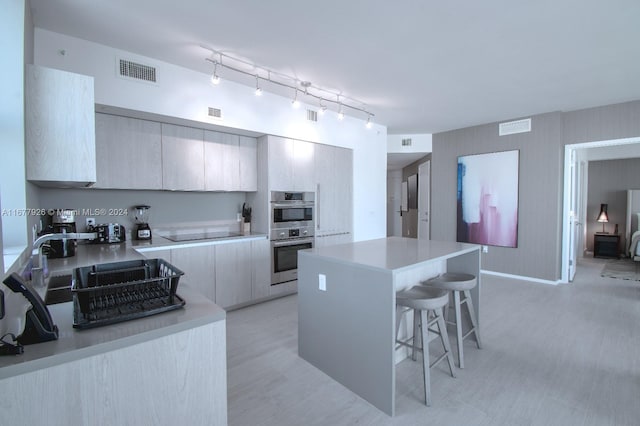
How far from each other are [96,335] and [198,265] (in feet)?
7.93

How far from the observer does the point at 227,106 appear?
359cm

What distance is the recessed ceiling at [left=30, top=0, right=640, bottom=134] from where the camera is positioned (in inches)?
88.3

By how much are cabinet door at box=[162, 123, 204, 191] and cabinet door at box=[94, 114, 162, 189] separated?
71 mm

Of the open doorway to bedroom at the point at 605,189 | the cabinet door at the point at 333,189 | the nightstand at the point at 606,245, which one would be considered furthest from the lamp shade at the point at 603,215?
the cabinet door at the point at 333,189

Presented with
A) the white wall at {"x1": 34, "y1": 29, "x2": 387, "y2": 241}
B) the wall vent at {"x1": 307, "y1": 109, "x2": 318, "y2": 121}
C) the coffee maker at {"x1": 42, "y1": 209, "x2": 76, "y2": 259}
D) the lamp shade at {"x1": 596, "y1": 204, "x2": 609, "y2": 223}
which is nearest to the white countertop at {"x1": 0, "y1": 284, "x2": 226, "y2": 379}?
the coffee maker at {"x1": 42, "y1": 209, "x2": 76, "y2": 259}

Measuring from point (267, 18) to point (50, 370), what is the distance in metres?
2.48

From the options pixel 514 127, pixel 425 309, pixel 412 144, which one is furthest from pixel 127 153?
pixel 514 127

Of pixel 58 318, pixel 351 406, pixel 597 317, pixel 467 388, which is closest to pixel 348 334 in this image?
pixel 351 406

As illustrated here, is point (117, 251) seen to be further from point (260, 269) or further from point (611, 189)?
point (611, 189)

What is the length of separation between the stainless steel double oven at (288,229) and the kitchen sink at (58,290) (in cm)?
234

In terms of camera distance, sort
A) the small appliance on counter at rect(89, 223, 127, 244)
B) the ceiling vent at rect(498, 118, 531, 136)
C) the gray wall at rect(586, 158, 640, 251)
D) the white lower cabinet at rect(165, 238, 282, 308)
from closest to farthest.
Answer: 1. the small appliance on counter at rect(89, 223, 127, 244)
2. the white lower cabinet at rect(165, 238, 282, 308)
3. the ceiling vent at rect(498, 118, 531, 136)
4. the gray wall at rect(586, 158, 640, 251)

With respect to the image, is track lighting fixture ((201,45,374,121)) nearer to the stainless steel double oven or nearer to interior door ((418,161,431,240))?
the stainless steel double oven

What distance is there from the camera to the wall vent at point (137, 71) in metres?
2.90

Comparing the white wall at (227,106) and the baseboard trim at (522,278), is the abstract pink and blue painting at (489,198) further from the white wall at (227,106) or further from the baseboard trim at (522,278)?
the white wall at (227,106)
